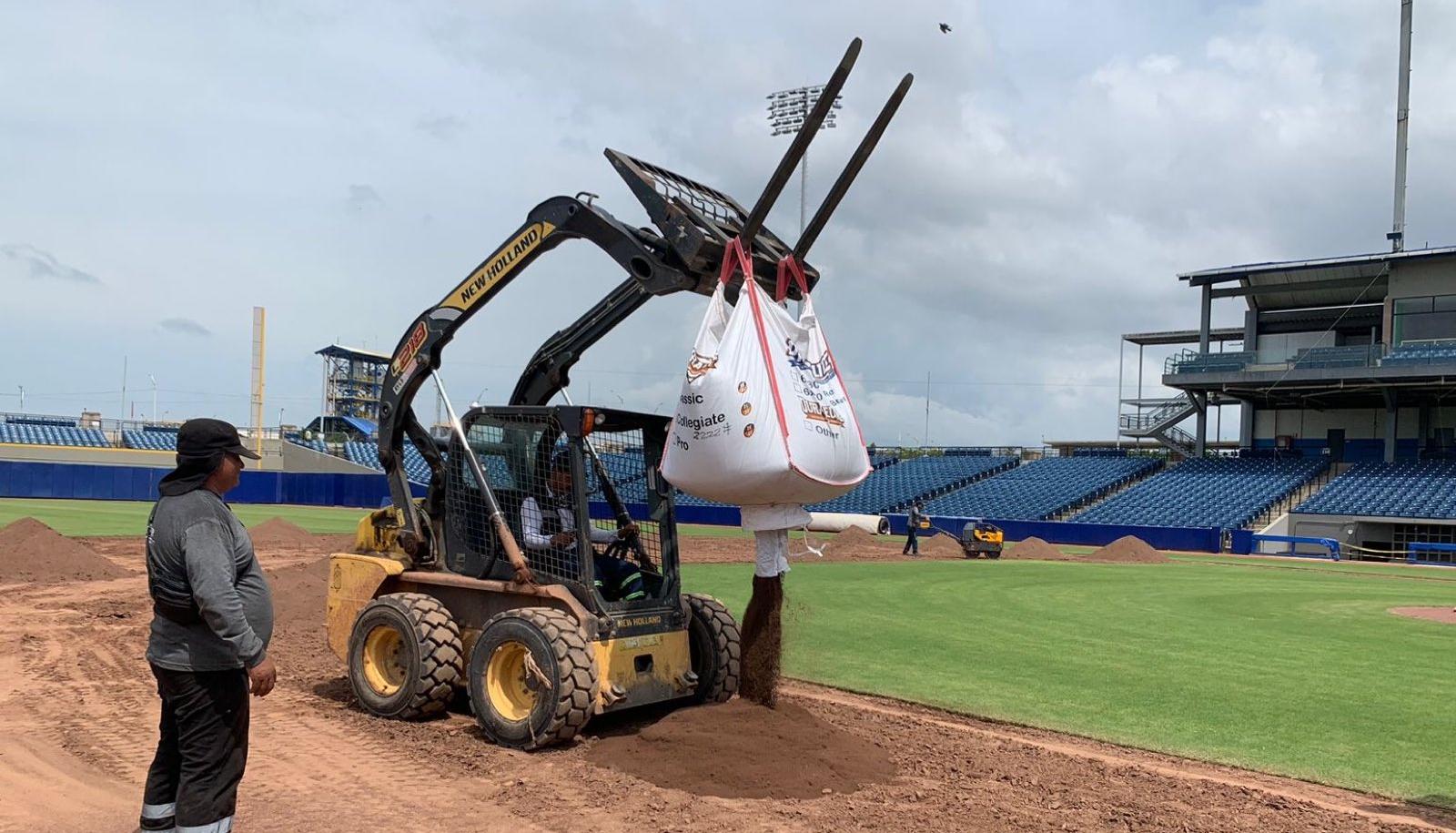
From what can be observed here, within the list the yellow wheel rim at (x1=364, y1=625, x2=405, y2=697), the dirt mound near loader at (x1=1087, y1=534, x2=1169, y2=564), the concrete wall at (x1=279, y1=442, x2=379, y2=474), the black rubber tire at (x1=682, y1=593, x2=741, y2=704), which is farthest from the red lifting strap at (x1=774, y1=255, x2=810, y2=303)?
the concrete wall at (x1=279, y1=442, x2=379, y2=474)

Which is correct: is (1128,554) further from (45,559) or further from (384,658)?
(384,658)

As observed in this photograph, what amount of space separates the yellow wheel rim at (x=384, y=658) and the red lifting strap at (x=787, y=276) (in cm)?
358

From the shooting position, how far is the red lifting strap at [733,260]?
6.21 m

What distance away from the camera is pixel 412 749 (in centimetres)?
655

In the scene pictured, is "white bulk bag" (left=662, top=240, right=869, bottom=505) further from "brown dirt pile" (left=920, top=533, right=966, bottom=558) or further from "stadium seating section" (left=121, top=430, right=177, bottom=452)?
"stadium seating section" (left=121, top=430, right=177, bottom=452)

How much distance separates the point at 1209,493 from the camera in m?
40.4

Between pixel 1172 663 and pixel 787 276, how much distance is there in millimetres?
6876

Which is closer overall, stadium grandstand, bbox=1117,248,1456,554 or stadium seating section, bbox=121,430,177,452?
stadium grandstand, bbox=1117,248,1456,554

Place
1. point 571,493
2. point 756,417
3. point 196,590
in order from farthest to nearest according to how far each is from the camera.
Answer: point 571,493
point 756,417
point 196,590

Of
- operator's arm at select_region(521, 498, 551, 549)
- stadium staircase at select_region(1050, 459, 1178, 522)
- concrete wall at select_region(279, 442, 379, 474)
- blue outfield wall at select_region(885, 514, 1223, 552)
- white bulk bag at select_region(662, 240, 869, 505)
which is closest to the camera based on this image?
white bulk bag at select_region(662, 240, 869, 505)

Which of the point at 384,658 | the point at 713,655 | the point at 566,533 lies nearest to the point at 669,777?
the point at 713,655

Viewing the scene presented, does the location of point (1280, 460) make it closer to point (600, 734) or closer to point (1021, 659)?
point (1021, 659)

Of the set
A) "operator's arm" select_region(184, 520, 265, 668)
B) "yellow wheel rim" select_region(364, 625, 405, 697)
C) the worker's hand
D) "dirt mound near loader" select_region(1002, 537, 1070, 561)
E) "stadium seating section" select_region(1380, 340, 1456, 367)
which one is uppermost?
"stadium seating section" select_region(1380, 340, 1456, 367)

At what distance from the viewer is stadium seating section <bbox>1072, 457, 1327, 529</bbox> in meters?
38.2
